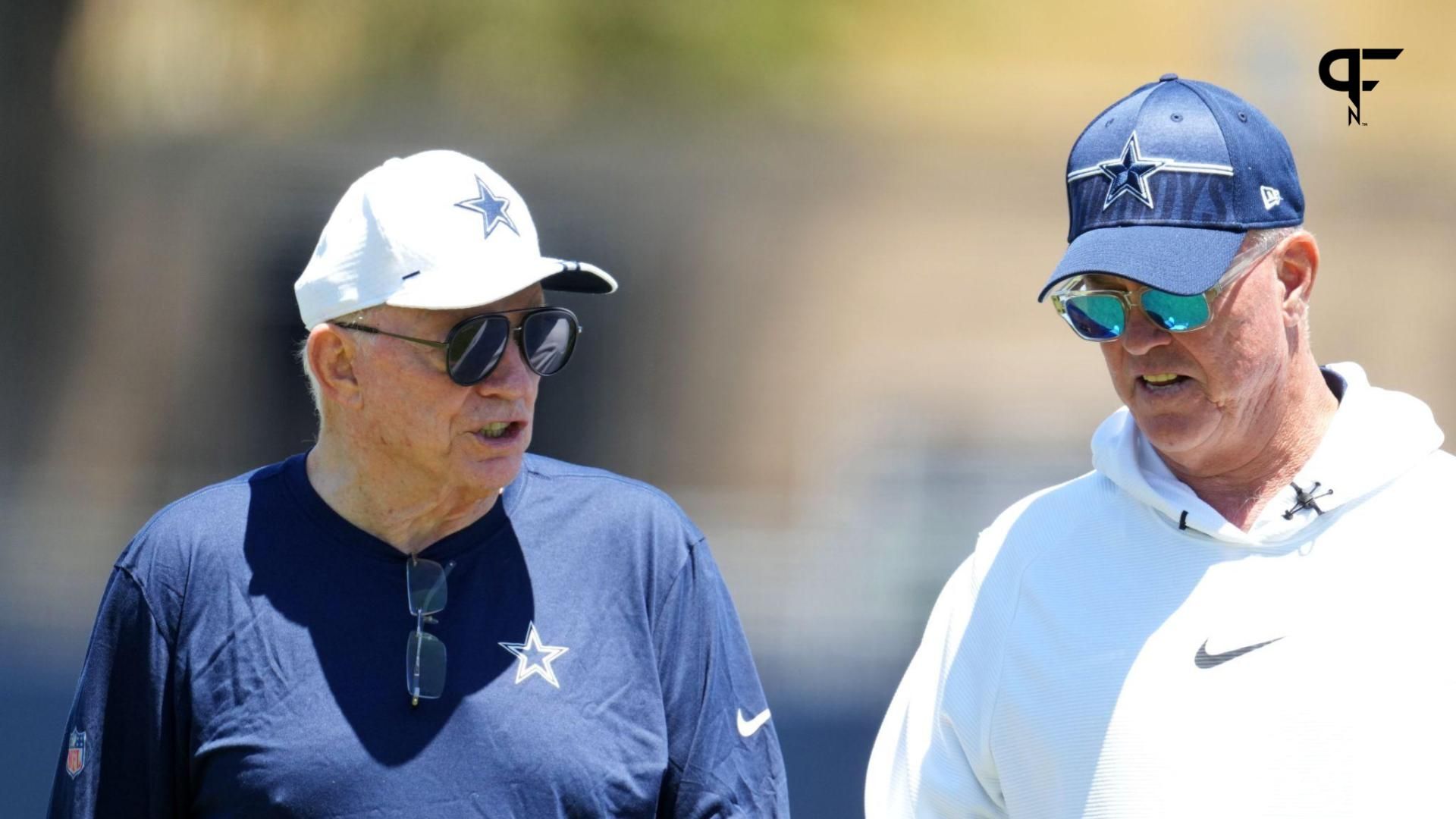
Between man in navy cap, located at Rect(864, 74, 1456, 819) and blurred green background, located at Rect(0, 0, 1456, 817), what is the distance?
12.6 ft

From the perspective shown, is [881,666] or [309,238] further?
[309,238]

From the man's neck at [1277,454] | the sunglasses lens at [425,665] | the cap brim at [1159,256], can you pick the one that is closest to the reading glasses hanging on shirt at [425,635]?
the sunglasses lens at [425,665]

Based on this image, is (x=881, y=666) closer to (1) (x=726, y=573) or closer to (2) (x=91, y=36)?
(1) (x=726, y=573)

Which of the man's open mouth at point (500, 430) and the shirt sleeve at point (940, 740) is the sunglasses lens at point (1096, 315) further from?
the man's open mouth at point (500, 430)

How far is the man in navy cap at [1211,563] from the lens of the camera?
5.66 ft

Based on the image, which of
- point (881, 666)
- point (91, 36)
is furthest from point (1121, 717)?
point (91, 36)

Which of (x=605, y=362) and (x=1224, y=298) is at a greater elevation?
(x=1224, y=298)

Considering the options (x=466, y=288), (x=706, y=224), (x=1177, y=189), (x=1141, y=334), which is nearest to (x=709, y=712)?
(x=466, y=288)

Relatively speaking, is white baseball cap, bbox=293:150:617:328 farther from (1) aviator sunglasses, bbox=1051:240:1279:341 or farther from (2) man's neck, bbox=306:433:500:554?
(1) aviator sunglasses, bbox=1051:240:1279:341

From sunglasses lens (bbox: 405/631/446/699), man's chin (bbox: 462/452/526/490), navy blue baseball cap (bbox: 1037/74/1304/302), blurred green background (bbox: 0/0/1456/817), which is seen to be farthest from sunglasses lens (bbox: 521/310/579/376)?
blurred green background (bbox: 0/0/1456/817)

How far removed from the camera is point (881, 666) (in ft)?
18.1

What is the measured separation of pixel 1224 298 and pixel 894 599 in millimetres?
3989

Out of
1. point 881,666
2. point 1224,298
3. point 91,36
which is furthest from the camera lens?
point 91,36
